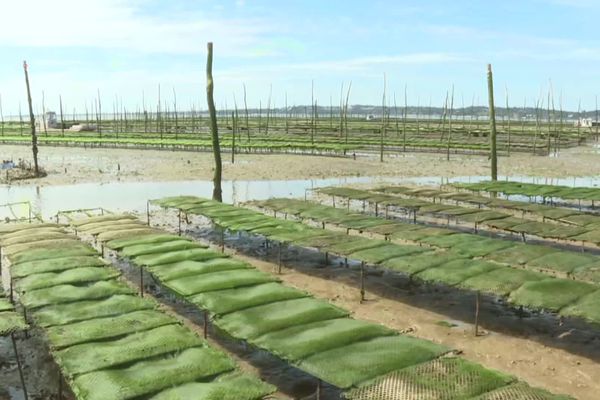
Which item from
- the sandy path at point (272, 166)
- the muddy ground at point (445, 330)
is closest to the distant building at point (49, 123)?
the sandy path at point (272, 166)

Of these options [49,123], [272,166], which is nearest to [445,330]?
[272,166]

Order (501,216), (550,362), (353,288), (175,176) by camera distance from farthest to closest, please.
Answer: (175,176), (501,216), (353,288), (550,362)

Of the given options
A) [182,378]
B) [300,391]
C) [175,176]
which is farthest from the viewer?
[175,176]

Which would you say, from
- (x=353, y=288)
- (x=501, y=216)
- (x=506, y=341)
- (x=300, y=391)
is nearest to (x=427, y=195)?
(x=501, y=216)

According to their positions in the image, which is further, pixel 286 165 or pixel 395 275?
pixel 286 165

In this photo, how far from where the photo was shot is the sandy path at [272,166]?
41969mm

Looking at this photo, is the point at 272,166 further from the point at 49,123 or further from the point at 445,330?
the point at 49,123

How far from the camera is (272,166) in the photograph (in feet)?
156

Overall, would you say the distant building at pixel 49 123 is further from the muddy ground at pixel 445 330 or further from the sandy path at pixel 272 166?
the muddy ground at pixel 445 330

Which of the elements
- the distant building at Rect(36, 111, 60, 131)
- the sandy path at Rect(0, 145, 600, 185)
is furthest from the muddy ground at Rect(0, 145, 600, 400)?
the distant building at Rect(36, 111, 60, 131)

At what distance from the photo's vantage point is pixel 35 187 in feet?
113

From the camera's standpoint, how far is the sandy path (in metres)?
42.0

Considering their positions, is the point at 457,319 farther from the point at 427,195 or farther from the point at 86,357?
the point at 427,195

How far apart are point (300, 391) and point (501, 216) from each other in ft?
48.0
